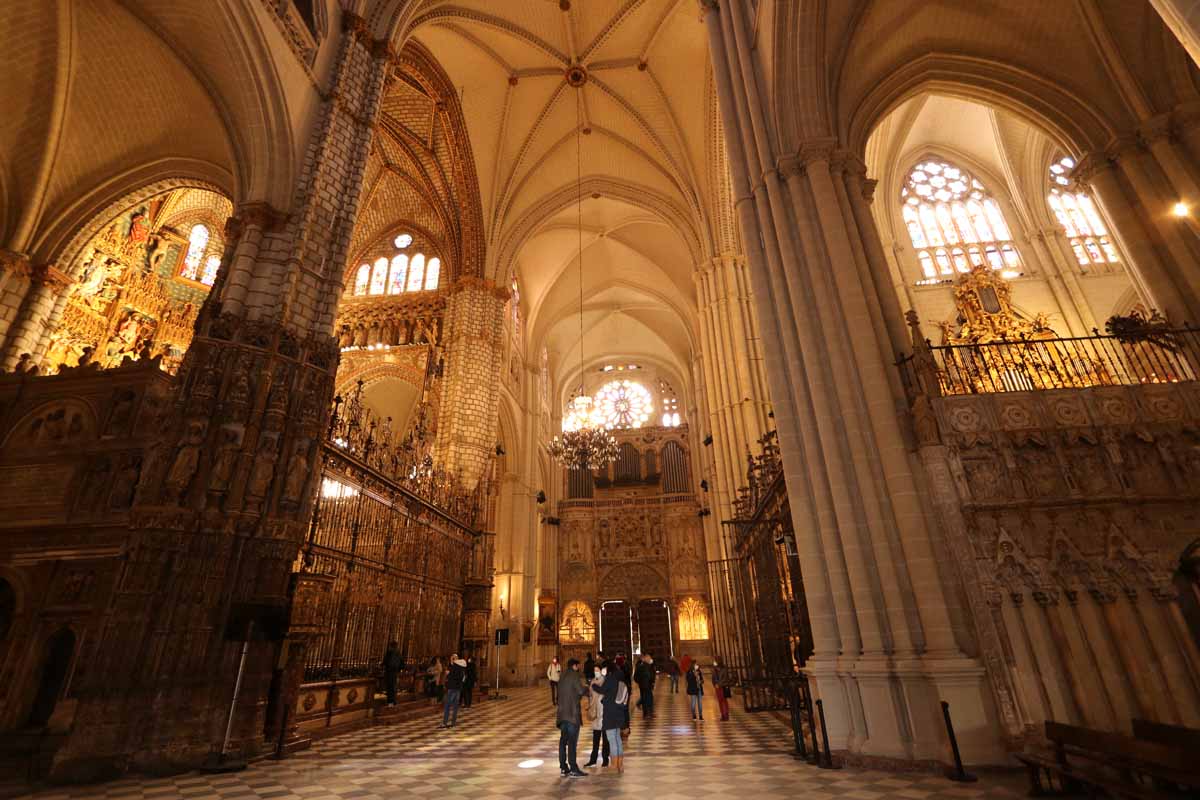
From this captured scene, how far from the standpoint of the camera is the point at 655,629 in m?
24.4

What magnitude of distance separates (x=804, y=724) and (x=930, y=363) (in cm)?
501

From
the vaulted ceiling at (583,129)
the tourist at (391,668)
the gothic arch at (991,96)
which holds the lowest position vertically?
the tourist at (391,668)

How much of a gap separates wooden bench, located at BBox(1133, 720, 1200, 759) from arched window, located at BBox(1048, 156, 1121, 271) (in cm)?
1596

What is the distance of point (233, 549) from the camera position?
6508mm

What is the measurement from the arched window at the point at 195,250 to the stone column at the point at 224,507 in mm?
10496

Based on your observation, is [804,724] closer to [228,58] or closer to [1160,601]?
[1160,601]

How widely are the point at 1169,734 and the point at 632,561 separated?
2190cm

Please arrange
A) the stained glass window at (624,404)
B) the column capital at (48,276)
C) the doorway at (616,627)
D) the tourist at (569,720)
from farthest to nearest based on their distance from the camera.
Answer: the stained glass window at (624,404)
the doorway at (616,627)
the column capital at (48,276)
the tourist at (569,720)

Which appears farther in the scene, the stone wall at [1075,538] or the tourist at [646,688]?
the tourist at [646,688]

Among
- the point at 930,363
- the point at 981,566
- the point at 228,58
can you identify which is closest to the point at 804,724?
the point at 981,566

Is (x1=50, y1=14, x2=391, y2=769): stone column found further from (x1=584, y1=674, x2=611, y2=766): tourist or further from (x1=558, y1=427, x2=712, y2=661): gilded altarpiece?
(x1=558, y1=427, x2=712, y2=661): gilded altarpiece

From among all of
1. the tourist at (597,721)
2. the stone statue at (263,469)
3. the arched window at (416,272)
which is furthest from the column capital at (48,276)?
the tourist at (597,721)

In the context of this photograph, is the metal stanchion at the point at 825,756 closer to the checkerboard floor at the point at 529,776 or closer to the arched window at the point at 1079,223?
the checkerboard floor at the point at 529,776

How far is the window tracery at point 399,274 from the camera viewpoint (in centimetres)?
2017
